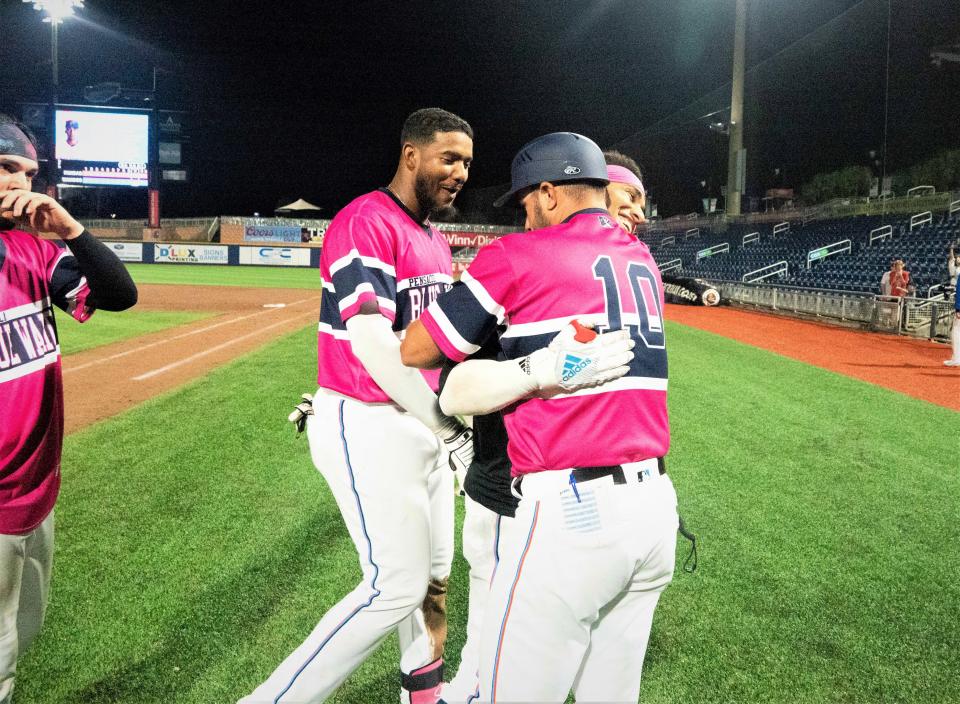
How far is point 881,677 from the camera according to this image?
3188mm

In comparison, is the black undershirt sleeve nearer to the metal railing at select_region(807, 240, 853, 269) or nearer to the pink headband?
the pink headband

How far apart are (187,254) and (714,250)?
31.8m

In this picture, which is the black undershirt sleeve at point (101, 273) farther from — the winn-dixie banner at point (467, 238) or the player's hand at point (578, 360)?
the winn-dixie banner at point (467, 238)

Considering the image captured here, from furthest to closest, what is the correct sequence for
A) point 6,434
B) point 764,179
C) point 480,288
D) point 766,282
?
point 764,179
point 766,282
point 6,434
point 480,288

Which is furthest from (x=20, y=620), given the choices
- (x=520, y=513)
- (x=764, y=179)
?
(x=764, y=179)

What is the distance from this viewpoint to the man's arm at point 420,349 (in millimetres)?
1909

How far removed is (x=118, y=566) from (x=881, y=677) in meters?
3.99

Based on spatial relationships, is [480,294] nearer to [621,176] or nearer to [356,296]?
[356,296]

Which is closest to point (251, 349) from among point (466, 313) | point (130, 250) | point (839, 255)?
point (466, 313)

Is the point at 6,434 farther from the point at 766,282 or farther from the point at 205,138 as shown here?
the point at 205,138

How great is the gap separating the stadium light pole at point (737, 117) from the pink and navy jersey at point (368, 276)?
108ft

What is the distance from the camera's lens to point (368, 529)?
2.44 metres

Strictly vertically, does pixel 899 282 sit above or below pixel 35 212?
above

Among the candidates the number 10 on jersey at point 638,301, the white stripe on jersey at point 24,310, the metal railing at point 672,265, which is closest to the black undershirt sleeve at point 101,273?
the white stripe on jersey at point 24,310
